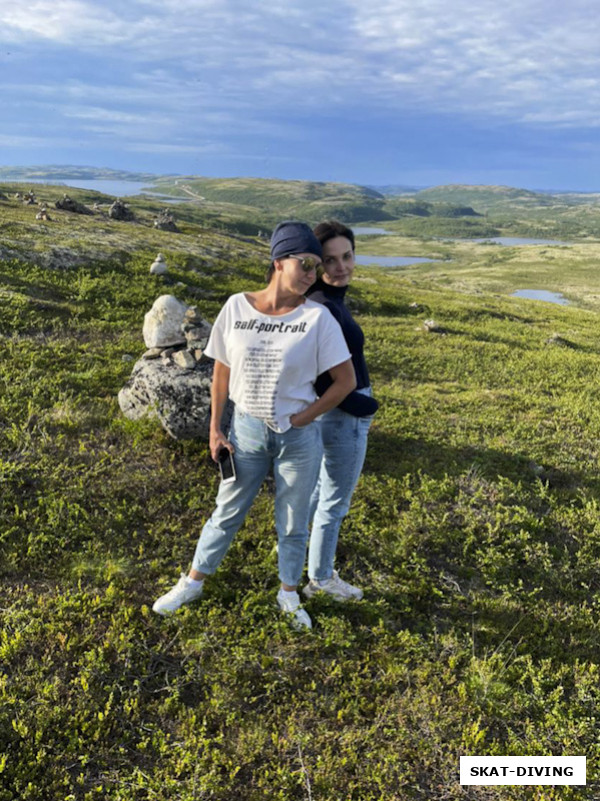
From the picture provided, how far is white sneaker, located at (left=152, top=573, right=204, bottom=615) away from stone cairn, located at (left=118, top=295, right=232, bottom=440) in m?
2.92

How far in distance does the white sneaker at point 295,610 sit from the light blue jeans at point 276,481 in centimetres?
54

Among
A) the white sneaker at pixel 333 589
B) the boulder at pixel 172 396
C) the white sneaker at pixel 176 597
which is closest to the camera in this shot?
the white sneaker at pixel 176 597

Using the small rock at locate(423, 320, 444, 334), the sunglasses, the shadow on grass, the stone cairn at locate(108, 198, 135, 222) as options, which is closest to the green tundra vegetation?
the shadow on grass

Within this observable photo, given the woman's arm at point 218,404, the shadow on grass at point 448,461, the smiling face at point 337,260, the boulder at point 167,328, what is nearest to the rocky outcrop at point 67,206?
the boulder at point 167,328

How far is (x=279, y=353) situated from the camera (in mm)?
4000

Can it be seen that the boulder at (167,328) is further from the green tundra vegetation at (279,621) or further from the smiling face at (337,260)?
the smiling face at (337,260)

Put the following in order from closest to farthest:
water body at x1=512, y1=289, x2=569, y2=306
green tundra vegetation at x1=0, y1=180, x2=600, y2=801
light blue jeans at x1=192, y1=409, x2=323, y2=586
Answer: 1. green tundra vegetation at x1=0, y1=180, x2=600, y2=801
2. light blue jeans at x1=192, y1=409, x2=323, y2=586
3. water body at x1=512, y1=289, x2=569, y2=306

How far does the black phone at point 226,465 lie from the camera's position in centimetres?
456

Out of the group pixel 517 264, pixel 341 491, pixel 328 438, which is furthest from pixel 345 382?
pixel 517 264

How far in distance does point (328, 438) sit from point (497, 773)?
335cm

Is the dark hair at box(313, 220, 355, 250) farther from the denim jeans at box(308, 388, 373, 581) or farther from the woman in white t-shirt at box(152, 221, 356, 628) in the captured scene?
the denim jeans at box(308, 388, 373, 581)

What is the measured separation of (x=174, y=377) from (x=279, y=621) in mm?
5271

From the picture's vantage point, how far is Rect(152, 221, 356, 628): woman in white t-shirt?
3.96 m

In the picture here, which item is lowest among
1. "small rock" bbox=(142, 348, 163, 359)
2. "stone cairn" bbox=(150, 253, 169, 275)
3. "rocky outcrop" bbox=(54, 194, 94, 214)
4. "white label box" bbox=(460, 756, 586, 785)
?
"white label box" bbox=(460, 756, 586, 785)
